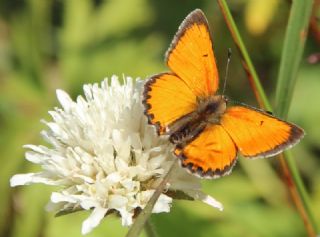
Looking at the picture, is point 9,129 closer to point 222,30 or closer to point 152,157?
point 222,30

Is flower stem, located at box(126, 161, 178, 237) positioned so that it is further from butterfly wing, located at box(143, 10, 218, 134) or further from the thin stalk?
the thin stalk

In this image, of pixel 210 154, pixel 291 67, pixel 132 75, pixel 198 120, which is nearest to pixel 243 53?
pixel 291 67

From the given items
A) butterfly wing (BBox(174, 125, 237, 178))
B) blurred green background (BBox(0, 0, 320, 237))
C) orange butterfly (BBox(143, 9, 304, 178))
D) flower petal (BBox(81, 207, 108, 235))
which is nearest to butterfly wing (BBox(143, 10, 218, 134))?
orange butterfly (BBox(143, 9, 304, 178))

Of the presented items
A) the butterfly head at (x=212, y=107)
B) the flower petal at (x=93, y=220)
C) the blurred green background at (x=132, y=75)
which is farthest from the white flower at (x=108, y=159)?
the blurred green background at (x=132, y=75)

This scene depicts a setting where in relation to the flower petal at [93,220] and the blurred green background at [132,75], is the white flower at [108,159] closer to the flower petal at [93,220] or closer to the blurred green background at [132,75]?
the flower petal at [93,220]

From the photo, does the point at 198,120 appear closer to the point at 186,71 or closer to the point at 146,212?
the point at 186,71

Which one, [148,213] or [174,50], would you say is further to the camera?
[174,50]

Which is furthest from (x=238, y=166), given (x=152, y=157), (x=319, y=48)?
(x=152, y=157)
